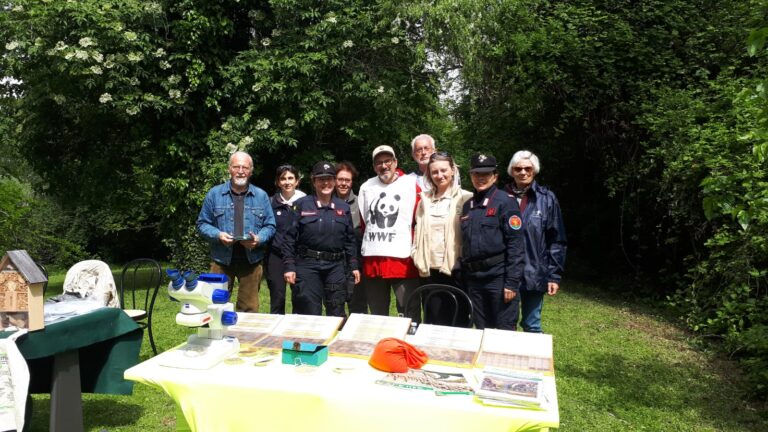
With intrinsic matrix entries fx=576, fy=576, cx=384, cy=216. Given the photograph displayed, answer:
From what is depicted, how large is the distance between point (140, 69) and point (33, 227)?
420cm

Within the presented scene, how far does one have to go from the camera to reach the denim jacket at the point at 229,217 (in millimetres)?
4426

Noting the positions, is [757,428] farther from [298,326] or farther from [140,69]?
[140,69]

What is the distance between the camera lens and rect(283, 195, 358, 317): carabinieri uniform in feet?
12.6

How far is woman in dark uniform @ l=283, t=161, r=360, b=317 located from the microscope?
141 cm

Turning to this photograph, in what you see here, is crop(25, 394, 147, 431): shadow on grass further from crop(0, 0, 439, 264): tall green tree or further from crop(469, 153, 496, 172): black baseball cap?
crop(0, 0, 439, 264): tall green tree

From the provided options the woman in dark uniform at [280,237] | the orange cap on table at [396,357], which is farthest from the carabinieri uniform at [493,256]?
the woman in dark uniform at [280,237]

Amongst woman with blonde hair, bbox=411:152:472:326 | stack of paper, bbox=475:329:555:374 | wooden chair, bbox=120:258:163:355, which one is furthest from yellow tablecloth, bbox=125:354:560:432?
wooden chair, bbox=120:258:163:355

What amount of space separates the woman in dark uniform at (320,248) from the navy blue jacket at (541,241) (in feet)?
3.87

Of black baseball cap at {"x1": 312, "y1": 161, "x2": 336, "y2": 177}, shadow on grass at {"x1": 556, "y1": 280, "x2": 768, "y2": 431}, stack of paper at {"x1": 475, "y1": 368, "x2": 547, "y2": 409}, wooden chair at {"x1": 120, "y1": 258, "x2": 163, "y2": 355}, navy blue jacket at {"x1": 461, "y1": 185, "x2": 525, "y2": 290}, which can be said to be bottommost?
shadow on grass at {"x1": 556, "y1": 280, "x2": 768, "y2": 431}

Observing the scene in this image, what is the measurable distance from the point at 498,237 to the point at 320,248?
119 centimetres

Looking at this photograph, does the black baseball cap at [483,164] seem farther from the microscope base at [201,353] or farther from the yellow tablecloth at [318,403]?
the microscope base at [201,353]

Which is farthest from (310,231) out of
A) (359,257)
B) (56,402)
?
(56,402)

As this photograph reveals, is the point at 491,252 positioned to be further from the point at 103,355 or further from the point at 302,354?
the point at 103,355

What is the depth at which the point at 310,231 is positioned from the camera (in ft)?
12.6
